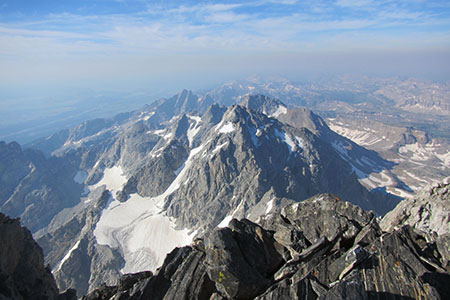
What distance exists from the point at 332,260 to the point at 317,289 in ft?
10.4

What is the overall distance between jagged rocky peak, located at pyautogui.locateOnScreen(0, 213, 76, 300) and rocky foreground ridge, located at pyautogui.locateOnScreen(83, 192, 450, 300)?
12.6 m

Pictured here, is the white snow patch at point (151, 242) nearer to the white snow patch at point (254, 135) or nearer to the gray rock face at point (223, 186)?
the gray rock face at point (223, 186)

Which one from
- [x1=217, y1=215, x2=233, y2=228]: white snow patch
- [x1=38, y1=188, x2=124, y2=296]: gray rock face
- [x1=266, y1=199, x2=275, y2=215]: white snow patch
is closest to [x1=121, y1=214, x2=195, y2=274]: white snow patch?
[x1=38, y1=188, x2=124, y2=296]: gray rock face

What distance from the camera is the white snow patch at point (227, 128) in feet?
566

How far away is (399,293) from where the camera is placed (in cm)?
1413

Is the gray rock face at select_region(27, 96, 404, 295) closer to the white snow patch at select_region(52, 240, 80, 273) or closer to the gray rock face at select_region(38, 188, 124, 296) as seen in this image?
the gray rock face at select_region(38, 188, 124, 296)

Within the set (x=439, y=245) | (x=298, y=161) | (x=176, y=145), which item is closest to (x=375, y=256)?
(x=439, y=245)

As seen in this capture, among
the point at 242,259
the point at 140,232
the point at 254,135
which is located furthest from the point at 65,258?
the point at 242,259

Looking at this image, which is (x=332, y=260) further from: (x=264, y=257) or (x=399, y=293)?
(x=264, y=257)

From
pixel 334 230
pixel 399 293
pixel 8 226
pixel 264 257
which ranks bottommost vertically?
pixel 8 226

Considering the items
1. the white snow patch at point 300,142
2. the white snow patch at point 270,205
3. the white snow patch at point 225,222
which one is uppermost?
the white snow patch at point 300,142

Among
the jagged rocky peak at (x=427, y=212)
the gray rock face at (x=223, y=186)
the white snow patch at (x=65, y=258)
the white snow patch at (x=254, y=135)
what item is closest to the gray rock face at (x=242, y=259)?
the jagged rocky peak at (x=427, y=212)

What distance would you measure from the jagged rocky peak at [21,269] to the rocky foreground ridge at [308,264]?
12.6m

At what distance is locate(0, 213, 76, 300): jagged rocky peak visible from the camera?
2796 cm
